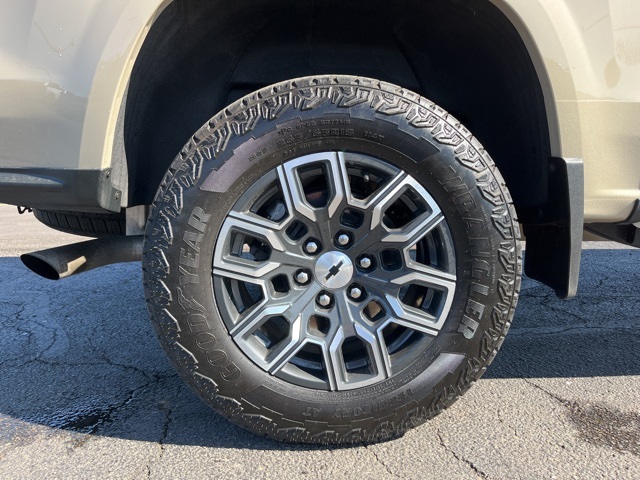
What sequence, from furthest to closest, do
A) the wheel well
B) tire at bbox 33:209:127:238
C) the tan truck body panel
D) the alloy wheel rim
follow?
tire at bbox 33:209:127:238 → the wheel well → the alloy wheel rim → the tan truck body panel

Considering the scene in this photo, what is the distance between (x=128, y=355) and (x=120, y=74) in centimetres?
150

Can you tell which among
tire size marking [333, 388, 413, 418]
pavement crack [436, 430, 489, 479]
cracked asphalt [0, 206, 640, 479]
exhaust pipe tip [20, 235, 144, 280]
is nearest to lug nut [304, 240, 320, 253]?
tire size marking [333, 388, 413, 418]

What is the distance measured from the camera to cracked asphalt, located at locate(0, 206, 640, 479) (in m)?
1.71

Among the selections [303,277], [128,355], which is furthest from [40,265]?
[303,277]

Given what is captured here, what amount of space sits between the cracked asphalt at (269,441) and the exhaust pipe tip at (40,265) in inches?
21.6

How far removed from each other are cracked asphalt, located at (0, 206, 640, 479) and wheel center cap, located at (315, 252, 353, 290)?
2.00 feet

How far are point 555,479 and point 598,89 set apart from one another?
1314mm

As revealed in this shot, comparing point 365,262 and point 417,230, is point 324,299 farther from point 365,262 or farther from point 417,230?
point 417,230

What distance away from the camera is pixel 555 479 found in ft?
5.38

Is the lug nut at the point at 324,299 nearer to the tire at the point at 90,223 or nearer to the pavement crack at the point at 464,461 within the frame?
the pavement crack at the point at 464,461

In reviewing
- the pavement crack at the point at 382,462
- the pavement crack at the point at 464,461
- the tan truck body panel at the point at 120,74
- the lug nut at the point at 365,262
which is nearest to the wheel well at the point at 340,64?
the tan truck body panel at the point at 120,74

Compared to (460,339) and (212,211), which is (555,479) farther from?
(212,211)

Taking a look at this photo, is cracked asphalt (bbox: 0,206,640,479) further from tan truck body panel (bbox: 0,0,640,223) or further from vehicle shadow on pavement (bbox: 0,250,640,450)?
tan truck body panel (bbox: 0,0,640,223)

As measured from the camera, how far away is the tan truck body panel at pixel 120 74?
164 cm
